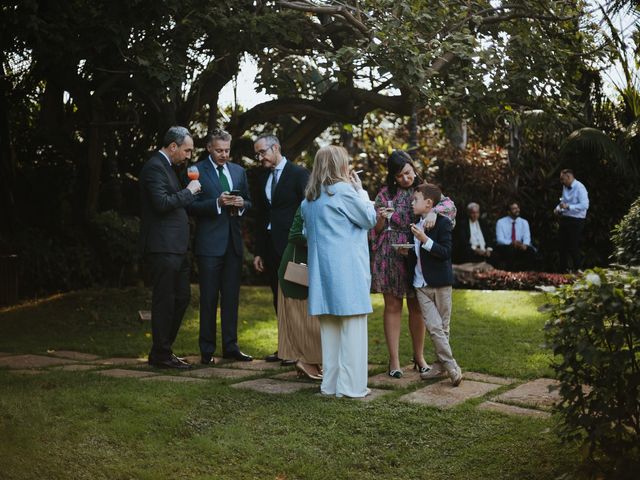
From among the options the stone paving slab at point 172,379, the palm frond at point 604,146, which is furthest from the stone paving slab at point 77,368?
the palm frond at point 604,146

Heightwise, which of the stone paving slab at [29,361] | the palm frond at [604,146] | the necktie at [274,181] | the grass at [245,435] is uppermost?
the palm frond at [604,146]

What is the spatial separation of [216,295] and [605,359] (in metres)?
4.47

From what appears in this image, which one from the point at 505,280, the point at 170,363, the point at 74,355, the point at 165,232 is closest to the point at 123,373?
the point at 170,363

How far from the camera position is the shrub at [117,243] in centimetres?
1252

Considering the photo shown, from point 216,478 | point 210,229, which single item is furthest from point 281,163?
point 216,478

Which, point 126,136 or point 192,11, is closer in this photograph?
point 192,11

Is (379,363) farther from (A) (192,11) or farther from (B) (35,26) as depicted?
(B) (35,26)

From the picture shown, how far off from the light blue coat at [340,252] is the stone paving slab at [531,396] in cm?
119

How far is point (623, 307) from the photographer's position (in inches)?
150

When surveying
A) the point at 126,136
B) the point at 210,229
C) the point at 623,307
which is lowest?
the point at 623,307

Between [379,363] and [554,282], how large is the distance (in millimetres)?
7124

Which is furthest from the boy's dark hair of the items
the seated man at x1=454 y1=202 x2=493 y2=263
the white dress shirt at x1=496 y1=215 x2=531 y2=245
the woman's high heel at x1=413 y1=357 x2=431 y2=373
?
the white dress shirt at x1=496 y1=215 x2=531 y2=245

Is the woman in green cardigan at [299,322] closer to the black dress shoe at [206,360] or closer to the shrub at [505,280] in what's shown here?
the black dress shoe at [206,360]

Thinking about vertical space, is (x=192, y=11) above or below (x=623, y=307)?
above
